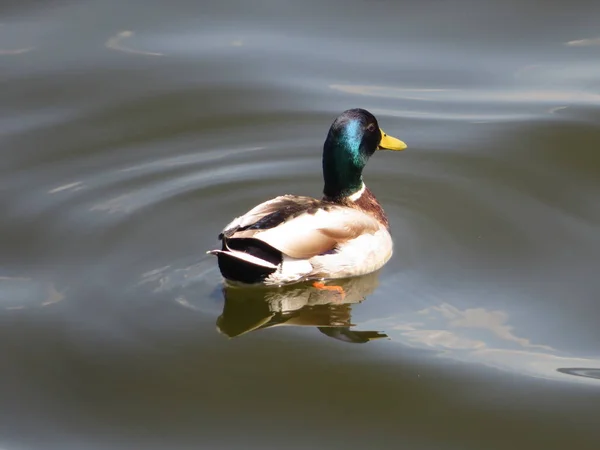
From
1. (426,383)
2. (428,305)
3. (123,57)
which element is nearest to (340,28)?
(123,57)

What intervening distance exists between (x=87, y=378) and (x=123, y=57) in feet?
18.5

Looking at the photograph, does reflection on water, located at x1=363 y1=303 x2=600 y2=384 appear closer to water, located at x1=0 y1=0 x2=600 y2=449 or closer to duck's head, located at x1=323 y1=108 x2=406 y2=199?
water, located at x1=0 y1=0 x2=600 y2=449

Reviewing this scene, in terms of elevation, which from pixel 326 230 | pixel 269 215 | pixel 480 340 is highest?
pixel 269 215

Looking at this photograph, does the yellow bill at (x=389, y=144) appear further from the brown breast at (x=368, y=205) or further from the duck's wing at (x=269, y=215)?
the duck's wing at (x=269, y=215)

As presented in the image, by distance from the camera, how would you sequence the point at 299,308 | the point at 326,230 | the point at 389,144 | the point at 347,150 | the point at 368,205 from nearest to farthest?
the point at 299,308 → the point at 326,230 → the point at 347,150 → the point at 368,205 → the point at 389,144

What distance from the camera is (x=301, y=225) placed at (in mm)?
7781

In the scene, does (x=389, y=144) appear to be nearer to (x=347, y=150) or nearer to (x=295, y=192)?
(x=347, y=150)

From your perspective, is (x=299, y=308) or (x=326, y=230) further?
(x=326, y=230)

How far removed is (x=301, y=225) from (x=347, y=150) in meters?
0.98

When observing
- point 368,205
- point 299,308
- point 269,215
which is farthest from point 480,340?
point 368,205

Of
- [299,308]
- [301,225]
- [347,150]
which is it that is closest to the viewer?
[299,308]

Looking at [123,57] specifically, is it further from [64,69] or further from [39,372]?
[39,372]

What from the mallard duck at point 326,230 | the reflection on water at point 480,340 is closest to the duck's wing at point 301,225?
the mallard duck at point 326,230

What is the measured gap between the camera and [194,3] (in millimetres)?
12547
